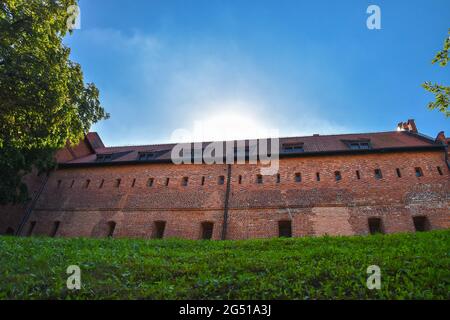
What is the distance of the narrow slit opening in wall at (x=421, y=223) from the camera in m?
14.4

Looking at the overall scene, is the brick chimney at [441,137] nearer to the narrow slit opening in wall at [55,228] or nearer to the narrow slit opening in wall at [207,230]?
the narrow slit opening in wall at [207,230]

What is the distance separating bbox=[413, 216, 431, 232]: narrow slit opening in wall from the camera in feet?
47.2

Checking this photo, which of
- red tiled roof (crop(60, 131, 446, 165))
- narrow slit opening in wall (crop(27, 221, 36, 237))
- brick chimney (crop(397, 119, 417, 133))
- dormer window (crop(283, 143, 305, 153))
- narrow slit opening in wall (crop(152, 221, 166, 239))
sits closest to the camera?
narrow slit opening in wall (crop(152, 221, 166, 239))

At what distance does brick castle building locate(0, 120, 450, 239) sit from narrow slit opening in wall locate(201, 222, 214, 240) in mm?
57

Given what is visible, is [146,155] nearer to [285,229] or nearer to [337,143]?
[285,229]

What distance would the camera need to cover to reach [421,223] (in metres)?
14.9

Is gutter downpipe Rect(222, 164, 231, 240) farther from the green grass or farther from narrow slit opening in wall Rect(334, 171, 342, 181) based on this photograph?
narrow slit opening in wall Rect(334, 171, 342, 181)

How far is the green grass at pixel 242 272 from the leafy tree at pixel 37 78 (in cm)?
478

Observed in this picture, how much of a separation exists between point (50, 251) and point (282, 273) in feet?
25.1

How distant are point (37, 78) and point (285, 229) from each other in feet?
44.6

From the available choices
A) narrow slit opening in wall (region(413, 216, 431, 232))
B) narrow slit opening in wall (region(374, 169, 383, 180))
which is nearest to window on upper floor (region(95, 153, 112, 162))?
narrow slit opening in wall (region(374, 169, 383, 180))

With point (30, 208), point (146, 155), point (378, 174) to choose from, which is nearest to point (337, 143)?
point (378, 174)
